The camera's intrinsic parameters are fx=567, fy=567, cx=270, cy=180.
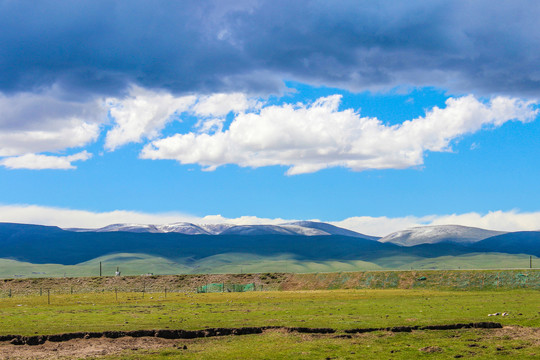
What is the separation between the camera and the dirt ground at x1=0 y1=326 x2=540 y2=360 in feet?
140

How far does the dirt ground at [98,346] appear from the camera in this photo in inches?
1678

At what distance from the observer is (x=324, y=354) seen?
4091 centimetres

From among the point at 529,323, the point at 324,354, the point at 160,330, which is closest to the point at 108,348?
the point at 160,330

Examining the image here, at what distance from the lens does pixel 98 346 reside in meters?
46.1

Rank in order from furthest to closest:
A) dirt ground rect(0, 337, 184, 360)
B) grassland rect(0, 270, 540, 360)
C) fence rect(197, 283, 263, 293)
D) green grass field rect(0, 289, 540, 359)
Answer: fence rect(197, 283, 263, 293)
dirt ground rect(0, 337, 184, 360)
grassland rect(0, 270, 540, 360)
green grass field rect(0, 289, 540, 359)

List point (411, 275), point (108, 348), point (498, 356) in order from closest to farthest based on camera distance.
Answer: point (498, 356)
point (108, 348)
point (411, 275)

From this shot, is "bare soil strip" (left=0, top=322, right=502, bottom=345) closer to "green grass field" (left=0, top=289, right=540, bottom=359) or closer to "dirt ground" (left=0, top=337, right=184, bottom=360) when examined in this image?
"dirt ground" (left=0, top=337, right=184, bottom=360)

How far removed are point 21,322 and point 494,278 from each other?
102 meters

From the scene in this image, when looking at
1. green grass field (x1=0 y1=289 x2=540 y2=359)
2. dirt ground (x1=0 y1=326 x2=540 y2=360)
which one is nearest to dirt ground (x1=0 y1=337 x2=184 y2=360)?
dirt ground (x1=0 y1=326 x2=540 y2=360)

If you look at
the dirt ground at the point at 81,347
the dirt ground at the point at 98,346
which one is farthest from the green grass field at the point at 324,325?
the dirt ground at the point at 81,347

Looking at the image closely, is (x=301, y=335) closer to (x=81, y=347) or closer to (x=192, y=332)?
(x=192, y=332)

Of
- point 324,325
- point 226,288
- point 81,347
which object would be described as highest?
point 81,347

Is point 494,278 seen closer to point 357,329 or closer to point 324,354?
point 357,329

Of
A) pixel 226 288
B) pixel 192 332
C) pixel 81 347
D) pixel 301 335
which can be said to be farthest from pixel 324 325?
pixel 226 288
